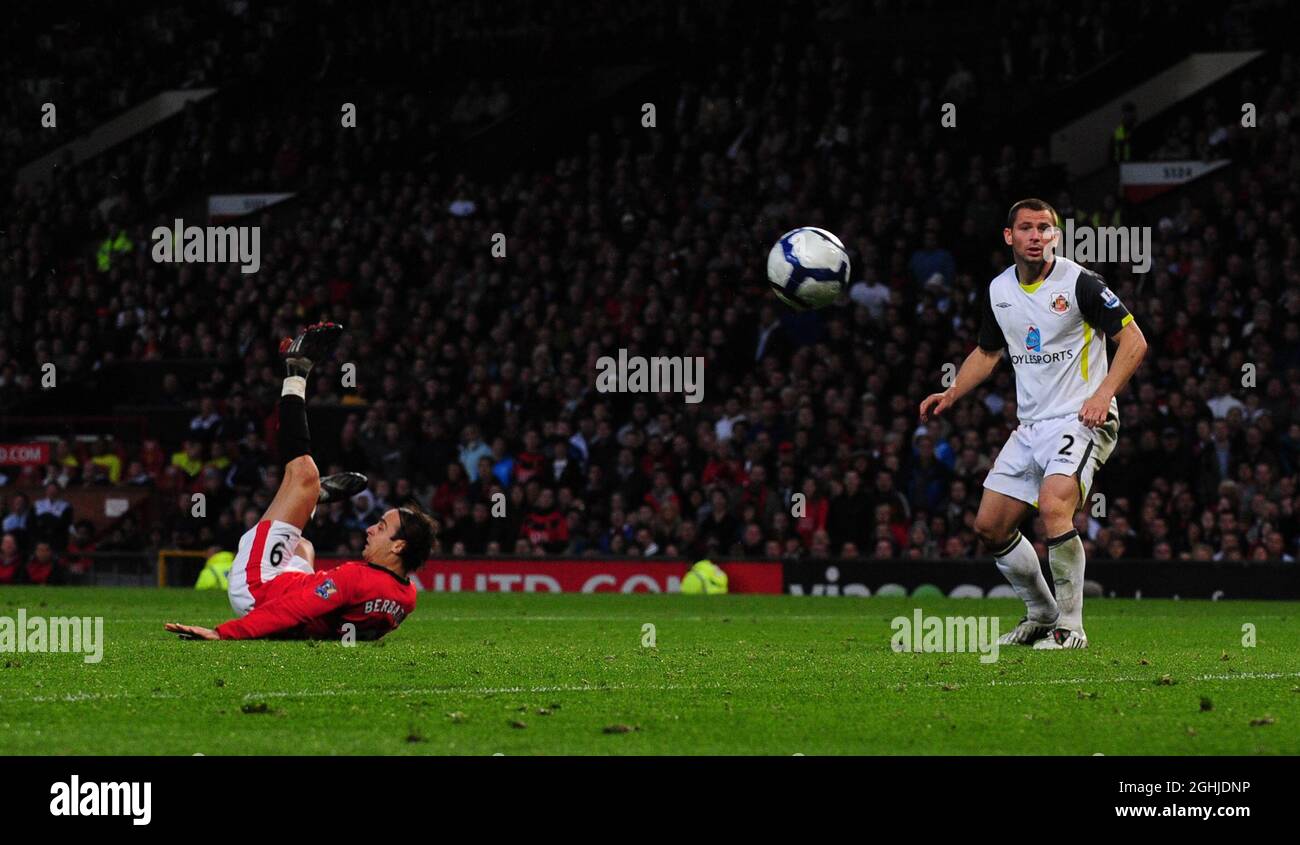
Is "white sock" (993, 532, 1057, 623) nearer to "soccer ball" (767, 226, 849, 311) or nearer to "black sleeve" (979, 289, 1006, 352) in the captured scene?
"black sleeve" (979, 289, 1006, 352)

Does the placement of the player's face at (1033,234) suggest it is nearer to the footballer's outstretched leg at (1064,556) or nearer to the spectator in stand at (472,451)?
the footballer's outstretched leg at (1064,556)

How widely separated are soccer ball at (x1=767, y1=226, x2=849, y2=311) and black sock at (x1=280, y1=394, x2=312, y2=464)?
3416 mm

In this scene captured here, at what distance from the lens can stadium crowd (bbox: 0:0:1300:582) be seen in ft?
67.1

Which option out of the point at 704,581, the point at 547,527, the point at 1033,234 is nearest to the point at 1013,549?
the point at 1033,234

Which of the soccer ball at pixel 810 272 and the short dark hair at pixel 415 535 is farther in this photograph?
the soccer ball at pixel 810 272

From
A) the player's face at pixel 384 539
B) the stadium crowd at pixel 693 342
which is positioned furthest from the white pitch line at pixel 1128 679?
the stadium crowd at pixel 693 342

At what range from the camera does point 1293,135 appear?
23766 millimetres

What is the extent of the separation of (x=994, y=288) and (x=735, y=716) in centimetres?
452

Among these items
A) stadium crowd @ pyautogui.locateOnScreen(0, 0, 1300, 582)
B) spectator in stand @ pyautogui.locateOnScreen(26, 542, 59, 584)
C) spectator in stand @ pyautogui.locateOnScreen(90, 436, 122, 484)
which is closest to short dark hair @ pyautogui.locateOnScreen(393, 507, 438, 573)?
stadium crowd @ pyautogui.locateOnScreen(0, 0, 1300, 582)

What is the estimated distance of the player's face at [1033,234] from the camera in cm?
1057

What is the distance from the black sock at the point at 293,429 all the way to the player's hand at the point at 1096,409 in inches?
177

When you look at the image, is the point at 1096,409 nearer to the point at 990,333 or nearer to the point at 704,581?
the point at 990,333

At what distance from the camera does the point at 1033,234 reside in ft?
34.7
